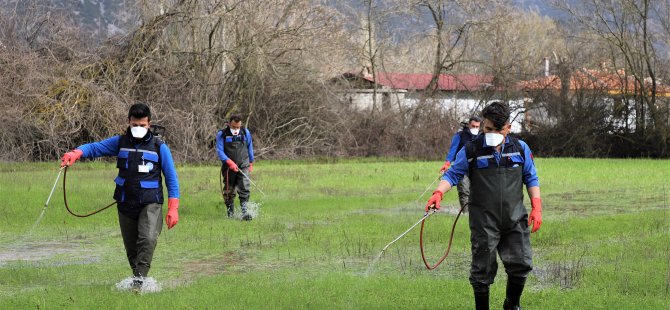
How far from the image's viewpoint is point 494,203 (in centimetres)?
795

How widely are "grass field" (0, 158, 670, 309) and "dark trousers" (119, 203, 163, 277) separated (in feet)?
1.16

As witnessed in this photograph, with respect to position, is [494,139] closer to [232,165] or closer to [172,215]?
[172,215]

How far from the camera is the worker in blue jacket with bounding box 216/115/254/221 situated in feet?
55.8

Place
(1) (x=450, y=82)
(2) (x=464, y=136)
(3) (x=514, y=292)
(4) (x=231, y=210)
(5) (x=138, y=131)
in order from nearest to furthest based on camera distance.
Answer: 1. (3) (x=514, y=292)
2. (5) (x=138, y=131)
3. (2) (x=464, y=136)
4. (4) (x=231, y=210)
5. (1) (x=450, y=82)

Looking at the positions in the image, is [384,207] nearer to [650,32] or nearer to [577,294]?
[577,294]

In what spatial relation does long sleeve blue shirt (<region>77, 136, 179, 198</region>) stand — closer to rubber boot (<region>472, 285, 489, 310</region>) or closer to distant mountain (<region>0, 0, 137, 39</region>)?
rubber boot (<region>472, 285, 489, 310</region>)

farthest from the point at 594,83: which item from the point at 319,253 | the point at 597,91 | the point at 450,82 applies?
the point at 319,253

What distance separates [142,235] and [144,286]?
50 cm

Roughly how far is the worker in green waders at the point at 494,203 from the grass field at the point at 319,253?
69 centimetres

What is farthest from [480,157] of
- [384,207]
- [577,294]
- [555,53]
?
[555,53]

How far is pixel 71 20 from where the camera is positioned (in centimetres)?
3853

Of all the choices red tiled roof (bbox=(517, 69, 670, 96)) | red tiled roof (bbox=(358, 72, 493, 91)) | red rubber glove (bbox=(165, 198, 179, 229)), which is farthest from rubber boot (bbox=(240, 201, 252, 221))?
red tiled roof (bbox=(517, 69, 670, 96))

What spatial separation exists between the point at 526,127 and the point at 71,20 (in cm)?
2337

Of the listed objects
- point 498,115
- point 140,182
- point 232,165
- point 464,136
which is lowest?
point 232,165
